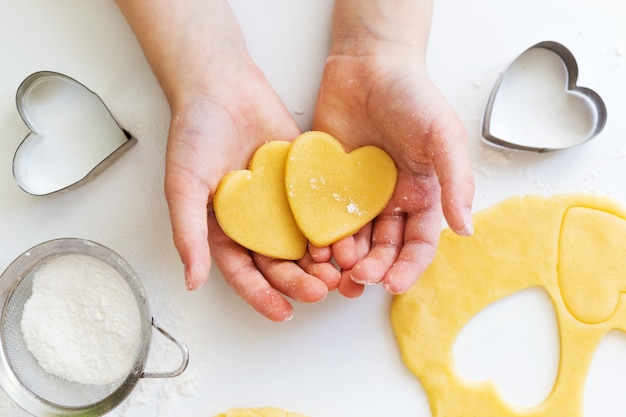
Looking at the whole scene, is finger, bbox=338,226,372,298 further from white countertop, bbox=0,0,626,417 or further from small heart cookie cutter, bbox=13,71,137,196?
small heart cookie cutter, bbox=13,71,137,196

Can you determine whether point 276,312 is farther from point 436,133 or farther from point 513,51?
point 513,51

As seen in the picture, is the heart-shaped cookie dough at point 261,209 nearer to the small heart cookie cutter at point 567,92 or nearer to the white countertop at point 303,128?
the white countertop at point 303,128

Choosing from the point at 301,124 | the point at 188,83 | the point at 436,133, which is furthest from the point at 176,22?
the point at 436,133

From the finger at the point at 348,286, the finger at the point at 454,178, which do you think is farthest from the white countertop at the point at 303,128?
the finger at the point at 454,178

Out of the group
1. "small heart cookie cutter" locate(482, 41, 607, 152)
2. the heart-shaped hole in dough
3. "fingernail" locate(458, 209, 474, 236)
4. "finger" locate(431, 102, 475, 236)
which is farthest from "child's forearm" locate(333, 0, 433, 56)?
the heart-shaped hole in dough

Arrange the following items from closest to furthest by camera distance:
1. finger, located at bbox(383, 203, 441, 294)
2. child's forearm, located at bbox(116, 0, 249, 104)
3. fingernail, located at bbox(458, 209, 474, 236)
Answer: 1. fingernail, located at bbox(458, 209, 474, 236)
2. finger, located at bbox(383, 203, 441, 294)
3. child's forearm, located at bbox(116, 0, 249, 104)

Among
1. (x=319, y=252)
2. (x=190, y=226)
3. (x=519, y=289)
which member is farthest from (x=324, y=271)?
(x=519, y=289)
